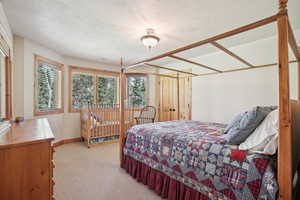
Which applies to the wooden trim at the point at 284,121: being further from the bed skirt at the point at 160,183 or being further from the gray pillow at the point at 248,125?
the bed skirt at the point at 160,183

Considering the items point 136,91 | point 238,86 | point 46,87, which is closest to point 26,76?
point 46,87

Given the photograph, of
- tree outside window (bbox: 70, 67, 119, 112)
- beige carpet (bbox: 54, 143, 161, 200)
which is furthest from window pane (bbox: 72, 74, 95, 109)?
beige carpet (bbox: 54, 143, 161, 200)

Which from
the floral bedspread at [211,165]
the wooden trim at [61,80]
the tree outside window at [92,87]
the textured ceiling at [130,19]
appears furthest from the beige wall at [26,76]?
the floral bedspread at [211,165]

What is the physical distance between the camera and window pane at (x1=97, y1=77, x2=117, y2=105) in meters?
4.93

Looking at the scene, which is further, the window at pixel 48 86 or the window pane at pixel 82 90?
the window pane at pixel 82 90

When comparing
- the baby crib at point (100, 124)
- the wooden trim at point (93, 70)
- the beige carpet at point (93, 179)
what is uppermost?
the wooden trim at point (93, 70)

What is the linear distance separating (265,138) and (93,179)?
2371 mm

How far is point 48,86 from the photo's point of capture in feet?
12.2

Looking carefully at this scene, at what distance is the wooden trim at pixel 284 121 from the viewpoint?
0.98m

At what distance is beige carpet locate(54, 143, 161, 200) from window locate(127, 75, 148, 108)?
2307mm

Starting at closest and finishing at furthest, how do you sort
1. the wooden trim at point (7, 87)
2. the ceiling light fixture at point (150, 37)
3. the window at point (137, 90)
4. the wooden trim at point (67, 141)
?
the wooden trim at point (7, 87)
the ceiling light fixture at point (150, 37)
the wooden trim at point (67, 141)
the window at point (137, 90)

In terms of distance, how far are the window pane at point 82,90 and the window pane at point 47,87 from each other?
1.57 ft

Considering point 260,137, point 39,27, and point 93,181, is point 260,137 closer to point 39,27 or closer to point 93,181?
point 93,181

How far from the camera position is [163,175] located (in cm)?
196
